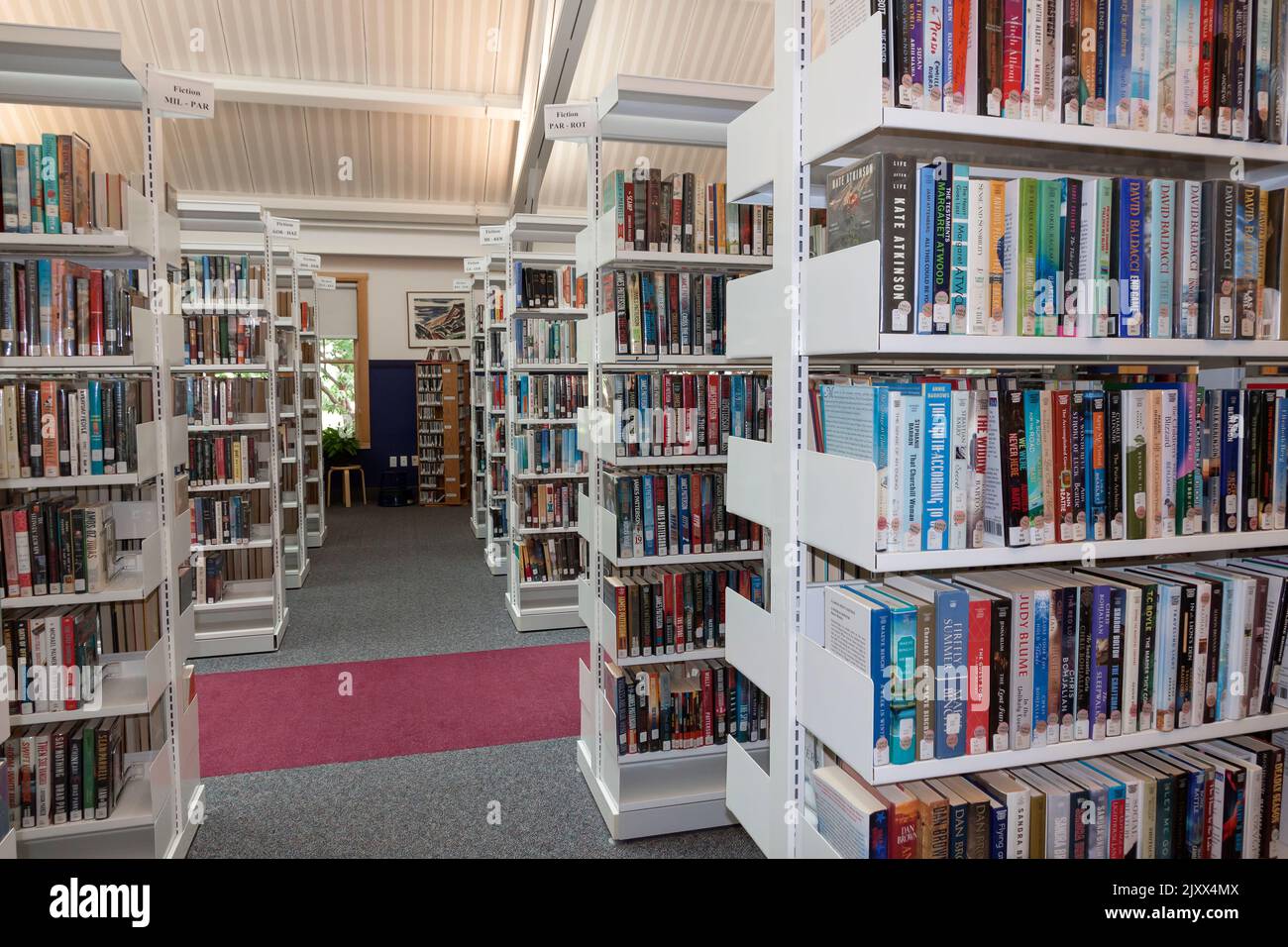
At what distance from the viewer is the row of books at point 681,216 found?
2.92 metres

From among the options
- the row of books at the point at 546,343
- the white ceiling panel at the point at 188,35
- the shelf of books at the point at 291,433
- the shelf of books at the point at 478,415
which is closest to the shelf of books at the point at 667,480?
the row of books at the point at 546,343

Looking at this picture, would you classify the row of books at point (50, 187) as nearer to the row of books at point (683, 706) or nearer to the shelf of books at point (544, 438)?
the row of books at point (683, 706)

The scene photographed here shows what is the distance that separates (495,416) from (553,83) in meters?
2.43

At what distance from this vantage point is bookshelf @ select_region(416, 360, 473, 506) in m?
10.6

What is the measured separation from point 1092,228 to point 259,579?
502 centimetres

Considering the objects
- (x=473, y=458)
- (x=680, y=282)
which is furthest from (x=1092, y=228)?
(x=473, y=458)

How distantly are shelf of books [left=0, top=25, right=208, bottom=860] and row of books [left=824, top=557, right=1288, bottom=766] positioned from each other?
2.09 m

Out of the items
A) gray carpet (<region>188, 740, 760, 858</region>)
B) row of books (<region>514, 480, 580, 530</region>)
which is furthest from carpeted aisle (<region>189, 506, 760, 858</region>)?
row of books (<region>514, 480, 580, 530</region>)

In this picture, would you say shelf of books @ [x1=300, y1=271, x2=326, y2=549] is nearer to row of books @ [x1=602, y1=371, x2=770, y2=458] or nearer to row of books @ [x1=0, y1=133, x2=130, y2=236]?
row of books @ [x1=0, y1=133, x2=130, y2=236]

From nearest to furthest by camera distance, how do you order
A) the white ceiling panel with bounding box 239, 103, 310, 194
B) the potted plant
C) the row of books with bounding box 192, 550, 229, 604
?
1. the row of books with bounding box 192, 550, 229, 604
2. the white ceiling panel with bounding box 239, 103, 310, 194
3. the potted plant

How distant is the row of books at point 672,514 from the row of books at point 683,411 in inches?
3.9

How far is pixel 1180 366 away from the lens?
2.16 metres

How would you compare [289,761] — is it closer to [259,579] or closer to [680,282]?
[259,579]

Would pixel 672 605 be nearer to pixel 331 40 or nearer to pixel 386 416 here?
pixel 331 40
